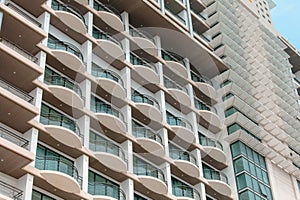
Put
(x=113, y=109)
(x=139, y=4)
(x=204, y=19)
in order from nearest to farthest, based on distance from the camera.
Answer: (x=113, y=109) → (x=139, y=4) → (x=204, y=19)

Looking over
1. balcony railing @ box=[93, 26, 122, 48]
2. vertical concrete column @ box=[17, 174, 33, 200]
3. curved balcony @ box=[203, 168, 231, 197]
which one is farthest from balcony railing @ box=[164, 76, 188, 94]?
→ vertical concrete column @ box=[17, 174, 33, 200]

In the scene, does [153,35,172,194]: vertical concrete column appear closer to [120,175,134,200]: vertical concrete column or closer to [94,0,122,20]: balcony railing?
[120,175,134,200]: vertical concrete column

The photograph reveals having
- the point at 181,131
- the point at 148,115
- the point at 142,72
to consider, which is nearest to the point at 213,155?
the point at 181,131

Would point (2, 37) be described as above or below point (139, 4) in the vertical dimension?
below

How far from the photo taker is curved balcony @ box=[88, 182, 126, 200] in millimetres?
30188

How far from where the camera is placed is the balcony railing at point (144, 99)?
37.2 metres

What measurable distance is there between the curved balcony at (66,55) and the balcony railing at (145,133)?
5.37 m

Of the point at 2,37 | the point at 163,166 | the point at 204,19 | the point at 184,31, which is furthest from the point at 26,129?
the point at 204,19

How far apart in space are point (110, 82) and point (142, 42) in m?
6.82

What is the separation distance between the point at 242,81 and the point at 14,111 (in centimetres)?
2314

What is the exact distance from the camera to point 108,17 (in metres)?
38.4

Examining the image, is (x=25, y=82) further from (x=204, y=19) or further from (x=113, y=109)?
(x=204, y=19)

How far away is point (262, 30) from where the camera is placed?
51.8 metres

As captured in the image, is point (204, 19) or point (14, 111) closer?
point (14, 111)
